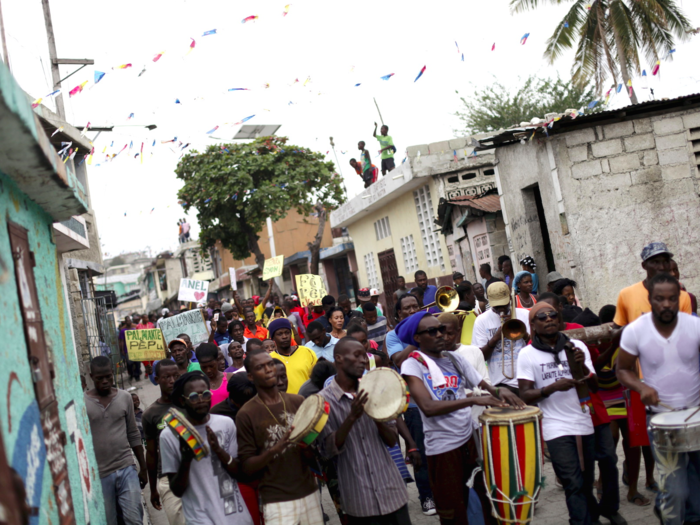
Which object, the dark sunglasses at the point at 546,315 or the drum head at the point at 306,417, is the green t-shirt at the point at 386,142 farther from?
A: the drum head at the point at 306,417

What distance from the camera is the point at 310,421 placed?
12.1 ft

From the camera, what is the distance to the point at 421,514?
589 cm

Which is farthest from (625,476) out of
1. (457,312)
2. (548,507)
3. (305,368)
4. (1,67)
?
(1,67)

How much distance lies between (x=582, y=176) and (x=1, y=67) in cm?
981

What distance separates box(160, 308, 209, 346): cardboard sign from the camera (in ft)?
34.6

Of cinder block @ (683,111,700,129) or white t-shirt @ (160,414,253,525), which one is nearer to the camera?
white t-shirt @ (160,414,253,525)

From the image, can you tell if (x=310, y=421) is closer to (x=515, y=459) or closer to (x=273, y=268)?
(x=515, y=459)

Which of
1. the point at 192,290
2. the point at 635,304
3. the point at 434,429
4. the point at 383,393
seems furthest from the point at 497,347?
the point at 192,290

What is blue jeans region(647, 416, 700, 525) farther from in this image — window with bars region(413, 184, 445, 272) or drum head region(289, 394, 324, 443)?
window with bars region(413, 184, 445, 272)

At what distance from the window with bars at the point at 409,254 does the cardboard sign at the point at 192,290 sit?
7358 mm

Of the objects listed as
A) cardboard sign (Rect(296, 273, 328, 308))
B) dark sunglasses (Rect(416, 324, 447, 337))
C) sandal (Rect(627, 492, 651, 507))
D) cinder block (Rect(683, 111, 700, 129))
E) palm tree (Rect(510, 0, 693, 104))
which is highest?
palm tree (Rect(510, 0, 693, 104))

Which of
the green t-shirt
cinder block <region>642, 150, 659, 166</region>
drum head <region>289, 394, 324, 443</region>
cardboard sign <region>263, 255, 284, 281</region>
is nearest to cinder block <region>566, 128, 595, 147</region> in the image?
cinder block <region>642, 150, 659, 166</region>

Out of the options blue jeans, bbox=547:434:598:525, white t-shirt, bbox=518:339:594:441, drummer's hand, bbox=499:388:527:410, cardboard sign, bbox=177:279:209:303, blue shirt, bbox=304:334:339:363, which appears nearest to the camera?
drummer's hand, bbox=499:388:527:410

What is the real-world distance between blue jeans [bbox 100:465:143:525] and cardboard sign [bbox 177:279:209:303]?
7.96m
